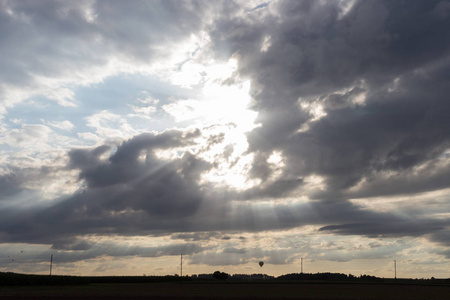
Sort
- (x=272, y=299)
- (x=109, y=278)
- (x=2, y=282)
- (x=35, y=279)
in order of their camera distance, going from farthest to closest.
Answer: (x=109, y=278) → (x=35, y=279) → (x=2, y=282) → (x=272, y=299)

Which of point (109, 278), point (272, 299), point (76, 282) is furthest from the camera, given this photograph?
point (109, 278)

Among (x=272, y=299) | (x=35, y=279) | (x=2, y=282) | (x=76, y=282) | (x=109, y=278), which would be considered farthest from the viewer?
(x=109, y=278)

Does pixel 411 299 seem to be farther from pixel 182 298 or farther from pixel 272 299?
pixel 182 298

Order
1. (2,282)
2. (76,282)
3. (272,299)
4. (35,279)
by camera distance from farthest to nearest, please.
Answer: (76,282), (35,279), (2,282), (272,299)

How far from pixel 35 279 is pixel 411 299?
99.4 metres

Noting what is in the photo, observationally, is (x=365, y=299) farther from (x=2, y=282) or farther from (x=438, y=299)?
(x=2, y=282)

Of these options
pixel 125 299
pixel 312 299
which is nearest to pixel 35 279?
pixel 125 299

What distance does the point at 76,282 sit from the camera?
5349 inches

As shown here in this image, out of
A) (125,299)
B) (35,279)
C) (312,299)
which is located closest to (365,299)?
(312,299)

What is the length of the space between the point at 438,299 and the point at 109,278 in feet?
445

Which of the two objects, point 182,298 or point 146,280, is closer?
point 182,298

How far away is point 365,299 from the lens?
226ft

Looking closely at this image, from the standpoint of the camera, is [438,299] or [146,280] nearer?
[438,299]

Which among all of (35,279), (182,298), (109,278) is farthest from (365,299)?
(109,278)
